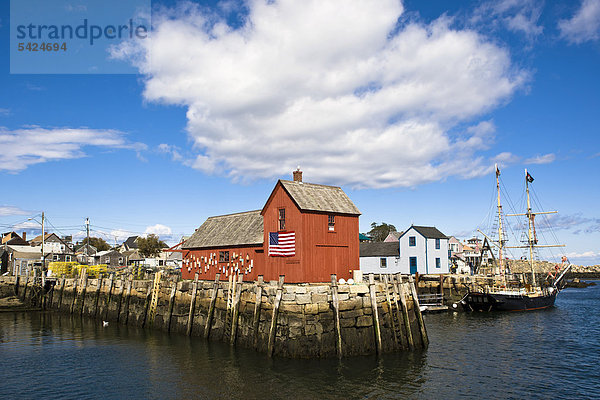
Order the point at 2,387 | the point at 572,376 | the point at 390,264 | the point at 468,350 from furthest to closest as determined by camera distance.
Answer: the point at 390,264
the point at 468,350
the point at 572,376
the point at 2,387

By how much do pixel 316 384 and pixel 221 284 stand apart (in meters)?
11.4

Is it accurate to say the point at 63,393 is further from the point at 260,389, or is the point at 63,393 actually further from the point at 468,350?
the point at 468,350

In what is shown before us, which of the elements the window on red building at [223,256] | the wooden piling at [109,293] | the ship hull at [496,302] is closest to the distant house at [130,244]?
the wooden piling at [109,293]

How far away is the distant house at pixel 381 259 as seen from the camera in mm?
58916

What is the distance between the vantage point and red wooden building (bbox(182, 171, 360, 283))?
2920 cm

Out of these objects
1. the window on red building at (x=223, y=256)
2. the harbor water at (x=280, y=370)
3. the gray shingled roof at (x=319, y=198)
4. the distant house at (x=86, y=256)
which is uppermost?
the gray shingled roof at (x=319, y=198)

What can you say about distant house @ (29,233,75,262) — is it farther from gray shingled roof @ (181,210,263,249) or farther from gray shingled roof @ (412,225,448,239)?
gray shingled roof @ (412,225,448,239)

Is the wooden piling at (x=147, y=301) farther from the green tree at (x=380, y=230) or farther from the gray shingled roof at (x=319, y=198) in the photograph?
the green tree at (x=380, y=230)

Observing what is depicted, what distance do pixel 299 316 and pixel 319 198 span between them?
39.2 feet

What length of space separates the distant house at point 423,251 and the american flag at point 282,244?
30.8 meters

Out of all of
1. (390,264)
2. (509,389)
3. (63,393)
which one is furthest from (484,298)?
(63,393)

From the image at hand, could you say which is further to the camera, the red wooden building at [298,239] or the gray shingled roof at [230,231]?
the gray shingled roof at [230,231]

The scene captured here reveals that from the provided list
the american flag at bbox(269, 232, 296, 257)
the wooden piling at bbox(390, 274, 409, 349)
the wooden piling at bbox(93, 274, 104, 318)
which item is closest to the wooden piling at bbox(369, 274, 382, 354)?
the wooden piling at bbox(390, 274, 409, 349)

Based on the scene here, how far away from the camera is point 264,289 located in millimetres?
23094
